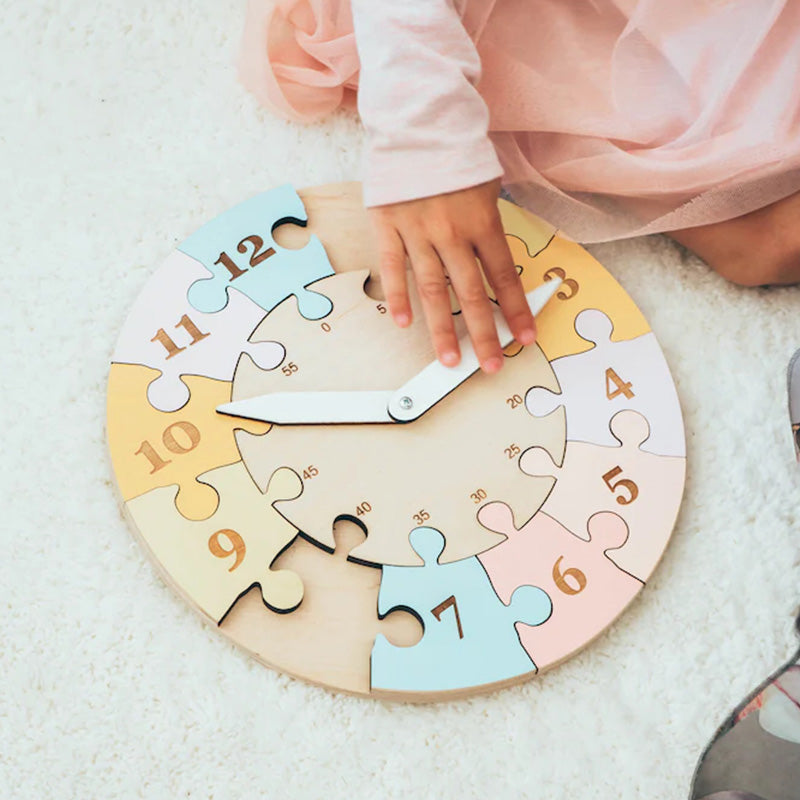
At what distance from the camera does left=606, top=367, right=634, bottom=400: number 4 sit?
2.39 ft

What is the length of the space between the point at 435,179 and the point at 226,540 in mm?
327

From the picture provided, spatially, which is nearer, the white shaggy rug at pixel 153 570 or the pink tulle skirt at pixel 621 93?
the white shaggy rug at pixel 153 570

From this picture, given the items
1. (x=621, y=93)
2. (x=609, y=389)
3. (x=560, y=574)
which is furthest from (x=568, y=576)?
(x=621, y=93)

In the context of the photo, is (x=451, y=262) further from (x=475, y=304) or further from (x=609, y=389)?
(x=609, y=389)

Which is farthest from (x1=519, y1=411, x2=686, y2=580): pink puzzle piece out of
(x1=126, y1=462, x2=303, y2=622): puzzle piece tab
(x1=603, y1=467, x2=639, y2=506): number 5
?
(x1=126, y1=462, x2=303, y2=622): puzzle piece tab

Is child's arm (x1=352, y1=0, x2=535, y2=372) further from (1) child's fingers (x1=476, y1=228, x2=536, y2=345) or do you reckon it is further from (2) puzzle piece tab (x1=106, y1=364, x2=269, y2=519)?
(2) puzzle piece tab (x1=106, y1=364, x2=269, y2=519)

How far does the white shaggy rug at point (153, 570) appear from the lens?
0.64 metres

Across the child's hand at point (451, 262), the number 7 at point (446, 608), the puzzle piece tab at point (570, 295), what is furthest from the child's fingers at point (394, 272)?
the number 7 at point (446, 608)

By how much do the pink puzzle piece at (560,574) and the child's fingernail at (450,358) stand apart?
0.12m

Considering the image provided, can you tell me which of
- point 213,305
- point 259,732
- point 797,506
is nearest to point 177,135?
point 213,305

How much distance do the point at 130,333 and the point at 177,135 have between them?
25 cm

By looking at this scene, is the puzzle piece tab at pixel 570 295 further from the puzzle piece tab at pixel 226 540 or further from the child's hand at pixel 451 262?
the puzzle piece tab at pixel 226 540

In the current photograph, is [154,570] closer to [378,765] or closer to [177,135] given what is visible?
[378,765]

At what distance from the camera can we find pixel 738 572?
2.38ft
